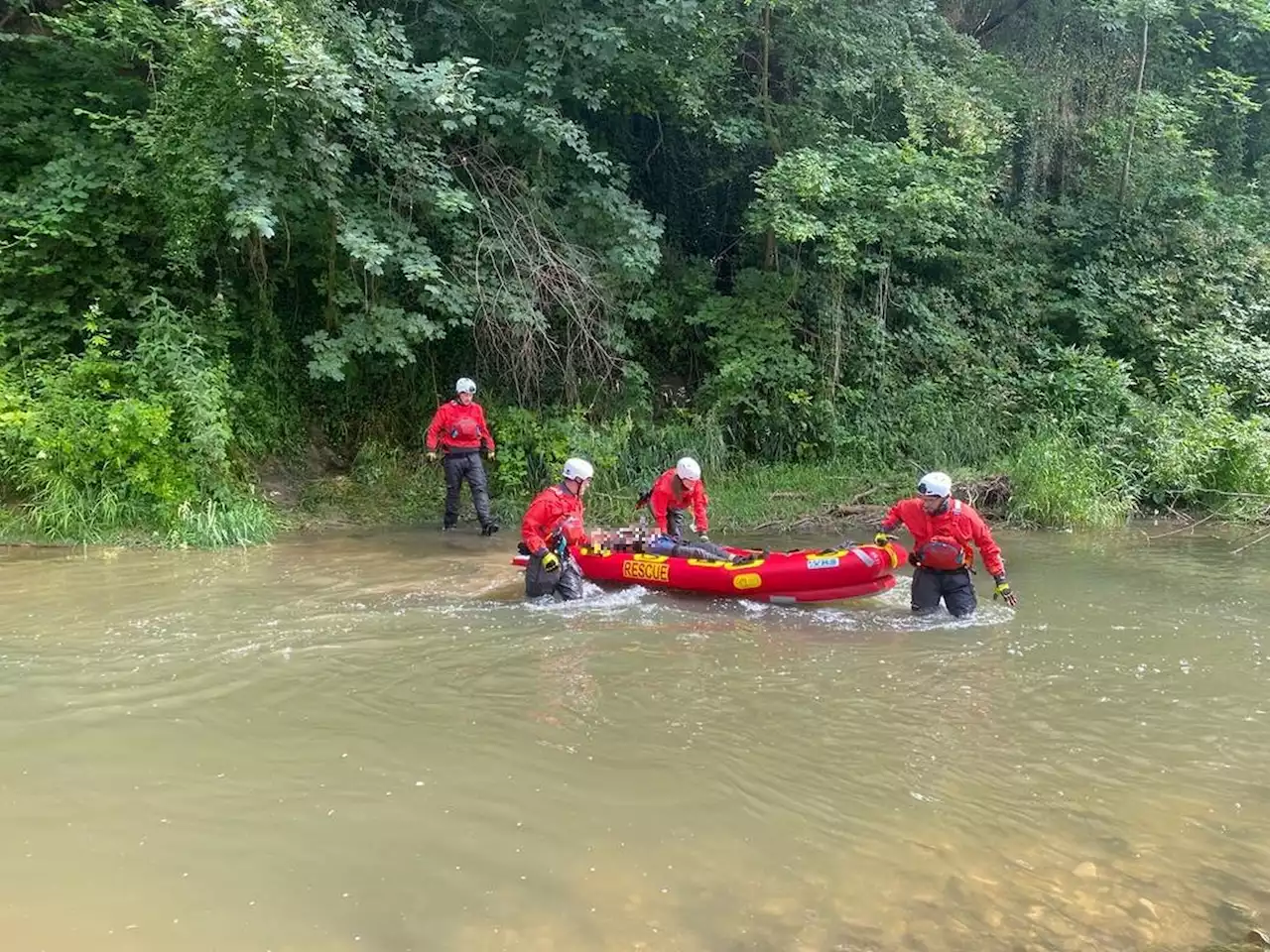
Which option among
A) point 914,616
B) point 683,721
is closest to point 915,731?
point 683,721

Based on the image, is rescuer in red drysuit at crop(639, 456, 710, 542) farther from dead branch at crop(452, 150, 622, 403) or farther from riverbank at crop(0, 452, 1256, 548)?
dead branch at crop(452, 150, 622, 403)

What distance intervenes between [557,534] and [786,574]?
1826 millimetres

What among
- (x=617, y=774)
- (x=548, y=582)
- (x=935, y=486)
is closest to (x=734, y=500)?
(x=548, y=582)

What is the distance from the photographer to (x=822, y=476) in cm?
1242

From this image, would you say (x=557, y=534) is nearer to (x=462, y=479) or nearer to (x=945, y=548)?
(x=945, y=548)

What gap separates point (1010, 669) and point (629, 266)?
20.6 ft

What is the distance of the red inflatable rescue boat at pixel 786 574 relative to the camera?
7.61m

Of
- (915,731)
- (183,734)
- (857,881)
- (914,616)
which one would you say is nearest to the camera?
(857,881)

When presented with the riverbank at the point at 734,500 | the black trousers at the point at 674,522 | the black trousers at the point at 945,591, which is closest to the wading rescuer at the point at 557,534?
the black trousers at the point at 674,522

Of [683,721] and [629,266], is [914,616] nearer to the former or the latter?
[683,721]

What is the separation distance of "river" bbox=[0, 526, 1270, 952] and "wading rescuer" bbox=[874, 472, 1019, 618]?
361mm

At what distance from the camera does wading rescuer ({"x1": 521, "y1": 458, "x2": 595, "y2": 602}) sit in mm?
7668

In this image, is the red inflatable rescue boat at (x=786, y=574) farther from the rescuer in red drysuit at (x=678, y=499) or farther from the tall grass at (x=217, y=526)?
the tall grass at (x=217, y=526)

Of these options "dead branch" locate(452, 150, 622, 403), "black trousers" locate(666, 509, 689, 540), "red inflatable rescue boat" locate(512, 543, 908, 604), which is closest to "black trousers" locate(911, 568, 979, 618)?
"red inflatable rescue boat" locate(512, 543, 908, 604)
